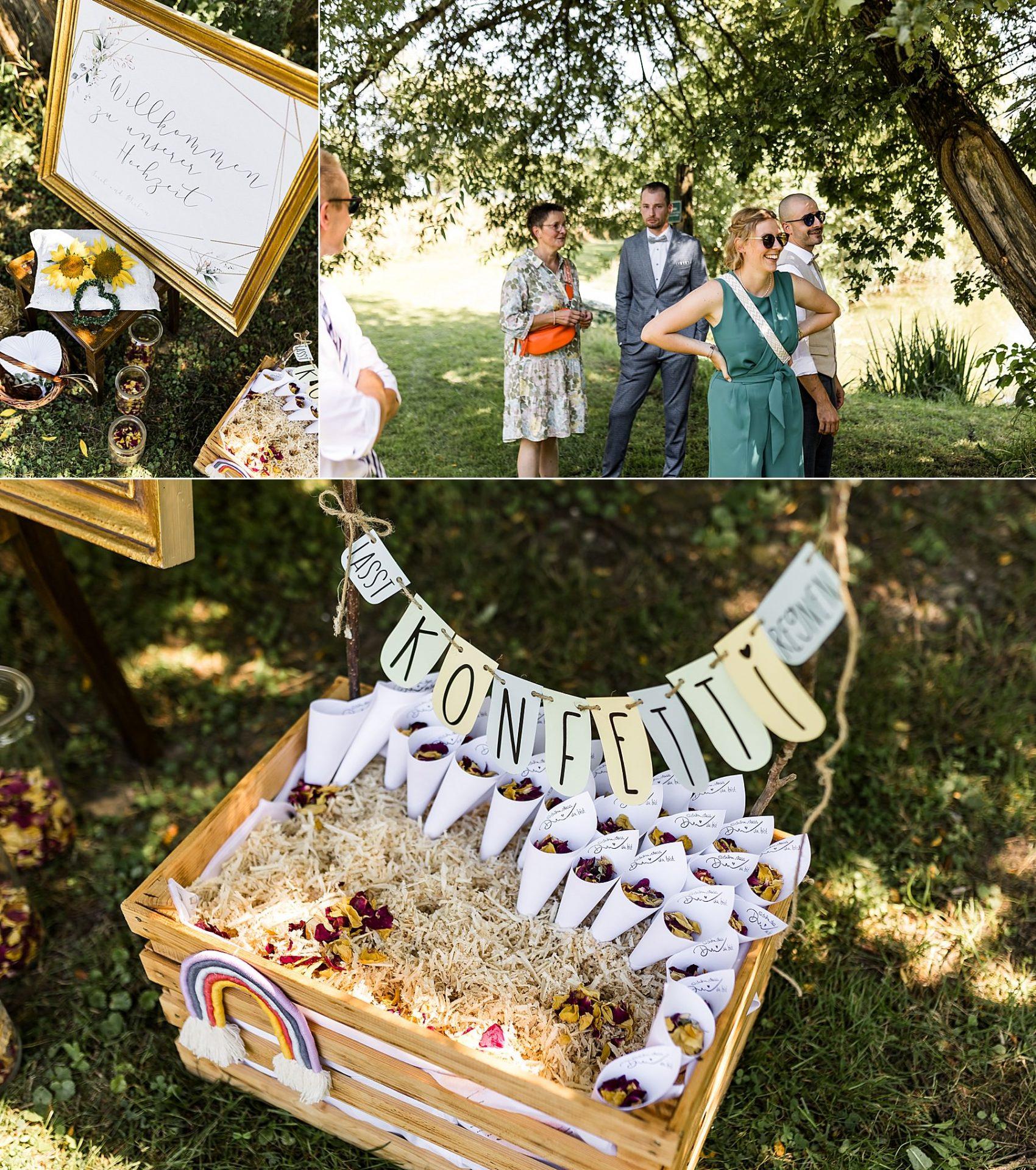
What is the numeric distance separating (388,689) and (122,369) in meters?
0.88

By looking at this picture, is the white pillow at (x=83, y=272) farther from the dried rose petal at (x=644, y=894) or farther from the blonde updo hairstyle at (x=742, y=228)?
the dried rose petal at (x=644, y=894)

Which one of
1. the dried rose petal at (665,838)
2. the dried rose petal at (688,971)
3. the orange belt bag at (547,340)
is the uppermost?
the orange belt bag at (547,340)

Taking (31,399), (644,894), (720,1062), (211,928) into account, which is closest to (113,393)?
(31,399)

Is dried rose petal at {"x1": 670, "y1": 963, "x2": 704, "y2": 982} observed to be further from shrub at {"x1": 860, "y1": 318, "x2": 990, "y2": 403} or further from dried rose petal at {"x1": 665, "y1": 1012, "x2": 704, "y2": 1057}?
shrub at {"x1": 860, "y1": 318, "x2": 990, "y2": 403}

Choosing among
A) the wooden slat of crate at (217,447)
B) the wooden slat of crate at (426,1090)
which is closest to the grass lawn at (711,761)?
the wooden slat of crate at (426,1090)

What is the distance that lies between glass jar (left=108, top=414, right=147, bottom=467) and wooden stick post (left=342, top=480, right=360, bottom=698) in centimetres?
46

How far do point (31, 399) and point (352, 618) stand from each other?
2.67ft

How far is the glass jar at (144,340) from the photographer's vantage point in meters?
1.97

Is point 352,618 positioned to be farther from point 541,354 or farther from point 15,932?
point 15,932

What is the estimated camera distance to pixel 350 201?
179 centimetres

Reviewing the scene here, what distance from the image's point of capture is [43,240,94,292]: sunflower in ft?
6.37

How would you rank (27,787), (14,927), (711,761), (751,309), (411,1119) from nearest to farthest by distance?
(411,1119)
(751,309)
(14,927)
(27,787)
(711,761)

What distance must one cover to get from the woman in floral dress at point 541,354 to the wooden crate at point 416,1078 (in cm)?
90

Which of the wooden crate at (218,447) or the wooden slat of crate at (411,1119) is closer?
the wooden slat of crate at (411,1119)
